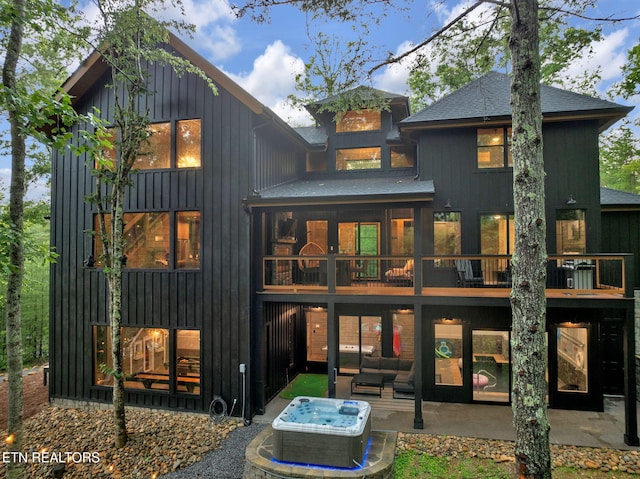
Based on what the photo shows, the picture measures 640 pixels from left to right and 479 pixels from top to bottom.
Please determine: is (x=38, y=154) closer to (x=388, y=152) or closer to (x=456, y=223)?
(x=388, y=152)

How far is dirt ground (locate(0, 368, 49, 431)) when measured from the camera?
9398 millimetres

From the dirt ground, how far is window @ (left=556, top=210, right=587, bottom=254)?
14.1m

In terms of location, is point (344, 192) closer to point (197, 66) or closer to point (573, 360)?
point (197, 66)

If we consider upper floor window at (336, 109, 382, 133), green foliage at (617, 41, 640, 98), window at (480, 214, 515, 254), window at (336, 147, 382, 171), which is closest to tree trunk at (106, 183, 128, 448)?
window at (336, 147, 382, 171)

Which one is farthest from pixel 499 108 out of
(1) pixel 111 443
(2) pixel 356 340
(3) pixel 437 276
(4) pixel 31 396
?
(4) pixel 31 396

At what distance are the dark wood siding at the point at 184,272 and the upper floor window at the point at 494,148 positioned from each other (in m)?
6.04

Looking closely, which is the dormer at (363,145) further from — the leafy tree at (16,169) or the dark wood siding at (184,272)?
the leafy tree at (16,169)

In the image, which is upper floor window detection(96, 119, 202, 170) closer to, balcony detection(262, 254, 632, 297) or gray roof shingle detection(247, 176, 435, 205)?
gray roof shingle detection(247, 176, 435, 205)

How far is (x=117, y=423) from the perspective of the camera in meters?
7.41

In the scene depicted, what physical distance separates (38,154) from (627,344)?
2006 cm

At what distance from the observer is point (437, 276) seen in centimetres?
977

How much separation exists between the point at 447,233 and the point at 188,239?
268 inches

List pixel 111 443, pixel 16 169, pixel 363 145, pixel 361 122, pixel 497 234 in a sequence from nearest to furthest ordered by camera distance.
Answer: pixel 16 169 → pixel 111 443 → pixel 497 234 → pixel 363 145 → pixel 361 122

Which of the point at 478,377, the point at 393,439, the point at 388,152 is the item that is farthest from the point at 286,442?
the point at 388,152
